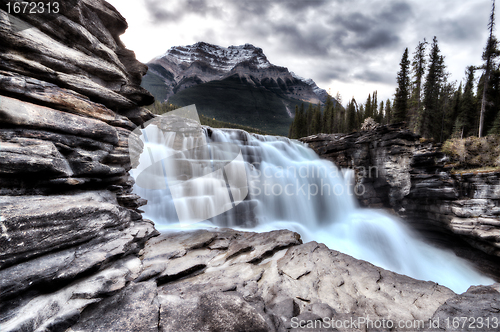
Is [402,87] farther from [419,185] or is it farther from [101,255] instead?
[101,255]

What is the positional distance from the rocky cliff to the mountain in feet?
316

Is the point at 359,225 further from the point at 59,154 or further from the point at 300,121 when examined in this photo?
the point at 300,121

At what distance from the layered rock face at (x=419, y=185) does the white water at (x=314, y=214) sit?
1423 mm

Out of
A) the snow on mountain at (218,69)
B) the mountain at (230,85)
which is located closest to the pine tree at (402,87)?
the mountain at (230,85)

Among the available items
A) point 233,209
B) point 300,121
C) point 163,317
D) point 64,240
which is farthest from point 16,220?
point 300,121

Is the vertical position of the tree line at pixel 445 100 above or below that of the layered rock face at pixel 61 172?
above

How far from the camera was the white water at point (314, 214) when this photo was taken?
10.0 metres

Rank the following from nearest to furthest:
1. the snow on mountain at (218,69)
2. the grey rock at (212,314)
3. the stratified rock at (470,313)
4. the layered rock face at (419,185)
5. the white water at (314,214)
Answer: the grey rock at (212,314), the stratified rock at (470,313), the white water at (314,214), the layered rock face at (419,185), the snow on mountain at (218,69)

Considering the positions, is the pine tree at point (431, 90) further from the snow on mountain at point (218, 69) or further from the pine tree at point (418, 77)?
the snow on mountain at point (218, 69)

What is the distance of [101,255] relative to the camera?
379 centimetres

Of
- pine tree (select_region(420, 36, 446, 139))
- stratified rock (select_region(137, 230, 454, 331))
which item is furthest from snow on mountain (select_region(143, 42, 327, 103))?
stratified rock (select_region(137, 230, 454, 331))

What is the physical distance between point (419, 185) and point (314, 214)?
348 inches

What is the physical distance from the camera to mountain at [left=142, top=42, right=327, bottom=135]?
116m

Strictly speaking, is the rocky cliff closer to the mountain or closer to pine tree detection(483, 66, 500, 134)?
pine tree detection(483, 66, 500, 134)
